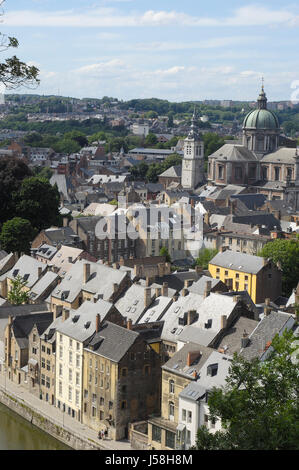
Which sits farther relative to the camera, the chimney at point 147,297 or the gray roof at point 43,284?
the gray roof at point 43,284

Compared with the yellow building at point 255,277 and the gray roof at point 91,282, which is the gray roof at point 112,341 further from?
the yellow building at point 255,277

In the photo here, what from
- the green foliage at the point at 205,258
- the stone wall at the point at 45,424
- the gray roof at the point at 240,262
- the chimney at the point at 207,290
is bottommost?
the stone wall at the point at 45,424

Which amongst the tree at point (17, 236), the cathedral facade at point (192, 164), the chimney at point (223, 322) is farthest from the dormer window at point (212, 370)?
the cathedral facade at point (192, 164)

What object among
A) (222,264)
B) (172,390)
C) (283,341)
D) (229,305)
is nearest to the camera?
(283,341)

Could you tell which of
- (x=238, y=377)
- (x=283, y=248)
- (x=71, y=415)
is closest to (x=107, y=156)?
(x=283, y=248)

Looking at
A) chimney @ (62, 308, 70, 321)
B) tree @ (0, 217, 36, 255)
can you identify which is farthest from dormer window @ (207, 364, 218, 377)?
tree @ (0, 217, 36, 255)
